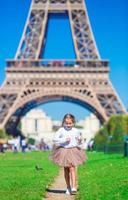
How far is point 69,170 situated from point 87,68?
59047 mm

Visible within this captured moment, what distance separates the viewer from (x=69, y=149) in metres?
11.6

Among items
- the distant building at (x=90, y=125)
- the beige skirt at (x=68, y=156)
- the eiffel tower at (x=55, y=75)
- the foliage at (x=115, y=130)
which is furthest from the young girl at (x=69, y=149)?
the distant building at (x=90, y=125)

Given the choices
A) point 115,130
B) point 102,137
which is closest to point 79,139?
point 115,130

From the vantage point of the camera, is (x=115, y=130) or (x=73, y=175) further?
(x=115, y=130)

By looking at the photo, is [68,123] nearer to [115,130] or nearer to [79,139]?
[79,139]

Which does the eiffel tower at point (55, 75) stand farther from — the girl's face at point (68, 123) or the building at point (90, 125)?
the building at point (90, 125)

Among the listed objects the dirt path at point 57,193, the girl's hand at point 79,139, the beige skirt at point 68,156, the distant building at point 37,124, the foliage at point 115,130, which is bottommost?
the dirt path at point 57,193

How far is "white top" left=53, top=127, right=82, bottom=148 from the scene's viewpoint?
11.5 meters

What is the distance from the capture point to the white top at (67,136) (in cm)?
1149

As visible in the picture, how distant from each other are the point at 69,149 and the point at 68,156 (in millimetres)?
146

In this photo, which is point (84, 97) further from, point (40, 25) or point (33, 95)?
point (40, 25)

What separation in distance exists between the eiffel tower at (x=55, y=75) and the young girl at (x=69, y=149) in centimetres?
5441

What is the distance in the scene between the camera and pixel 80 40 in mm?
72000

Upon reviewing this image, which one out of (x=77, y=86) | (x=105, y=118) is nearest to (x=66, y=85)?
(x=77, y=86)
